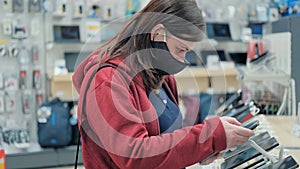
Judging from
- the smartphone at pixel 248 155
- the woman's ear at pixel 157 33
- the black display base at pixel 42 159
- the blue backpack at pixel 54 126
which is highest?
the woman's ear at pixel 157 33

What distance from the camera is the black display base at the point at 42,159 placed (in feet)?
13.1

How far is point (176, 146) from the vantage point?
104 cm

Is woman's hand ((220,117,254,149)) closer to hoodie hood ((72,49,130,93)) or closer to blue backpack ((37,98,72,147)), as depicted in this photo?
hoodie hood ((72,49,130,93))

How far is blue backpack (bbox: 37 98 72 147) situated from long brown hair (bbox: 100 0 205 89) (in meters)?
3.08

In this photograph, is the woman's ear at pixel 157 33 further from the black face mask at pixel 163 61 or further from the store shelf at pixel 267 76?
the store shelf at pixel 267 76

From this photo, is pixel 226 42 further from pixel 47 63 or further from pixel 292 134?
pixel 292 134

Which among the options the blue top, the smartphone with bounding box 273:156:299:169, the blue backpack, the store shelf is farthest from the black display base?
the smartphone with bounding box 273:156:299:169

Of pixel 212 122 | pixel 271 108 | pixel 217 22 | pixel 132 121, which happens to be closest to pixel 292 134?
pixel 271 108

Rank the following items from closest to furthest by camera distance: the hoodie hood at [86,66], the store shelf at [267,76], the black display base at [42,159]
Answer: the hoodie hood at [86,66], the store shelf at [267,76], the black display base at [42,159]

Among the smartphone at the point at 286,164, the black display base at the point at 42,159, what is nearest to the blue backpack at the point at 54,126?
the black display base at the point at 42,159

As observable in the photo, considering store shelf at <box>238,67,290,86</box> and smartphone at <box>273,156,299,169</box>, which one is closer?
smartphone at <box>273,156,299,169</box>

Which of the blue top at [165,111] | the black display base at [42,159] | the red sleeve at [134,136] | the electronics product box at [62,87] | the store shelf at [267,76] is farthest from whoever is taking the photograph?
the electronics product box at [62,87]

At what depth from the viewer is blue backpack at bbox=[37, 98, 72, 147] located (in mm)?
4125

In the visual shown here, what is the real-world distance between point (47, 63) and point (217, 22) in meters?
2.10
